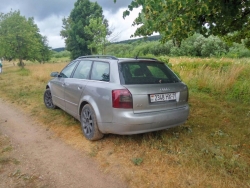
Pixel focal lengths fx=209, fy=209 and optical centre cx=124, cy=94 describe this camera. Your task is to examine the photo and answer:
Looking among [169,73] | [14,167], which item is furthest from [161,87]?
[14,167]

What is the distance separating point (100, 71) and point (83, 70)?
28.5 inches

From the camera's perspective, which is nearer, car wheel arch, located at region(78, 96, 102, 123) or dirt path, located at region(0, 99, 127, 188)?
dirt path, located at region(0, 99, 127, 188)

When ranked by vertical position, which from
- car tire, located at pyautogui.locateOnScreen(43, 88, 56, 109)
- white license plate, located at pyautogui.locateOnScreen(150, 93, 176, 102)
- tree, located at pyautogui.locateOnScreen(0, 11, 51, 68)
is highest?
tree, located at pyautogui.locateOnScreen(0, 11, 51, 68)

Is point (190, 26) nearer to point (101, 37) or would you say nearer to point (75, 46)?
point (101, 37)

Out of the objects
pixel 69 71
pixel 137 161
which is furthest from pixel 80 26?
pixel 137 161

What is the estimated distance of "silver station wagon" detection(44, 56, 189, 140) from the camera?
3412 millimetres

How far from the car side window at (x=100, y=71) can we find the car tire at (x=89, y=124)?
598 millimetres

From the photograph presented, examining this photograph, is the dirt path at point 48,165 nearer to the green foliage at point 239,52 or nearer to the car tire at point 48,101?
the car tire at point 48,101

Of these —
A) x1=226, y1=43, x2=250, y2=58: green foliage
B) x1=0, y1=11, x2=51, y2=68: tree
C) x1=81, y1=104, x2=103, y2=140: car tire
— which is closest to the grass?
x1=81, y1=104, x2=103, y2=140: car tire

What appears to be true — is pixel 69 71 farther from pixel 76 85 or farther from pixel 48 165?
pixel 48 165

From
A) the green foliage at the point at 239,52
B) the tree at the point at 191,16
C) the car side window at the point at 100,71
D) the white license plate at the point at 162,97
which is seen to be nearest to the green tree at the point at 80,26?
the green foliage at the point at 239,52

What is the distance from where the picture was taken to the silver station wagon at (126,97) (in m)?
3.41

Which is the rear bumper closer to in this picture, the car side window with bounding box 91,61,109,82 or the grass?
the grass

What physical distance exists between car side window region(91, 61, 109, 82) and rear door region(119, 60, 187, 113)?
0.33 metres
